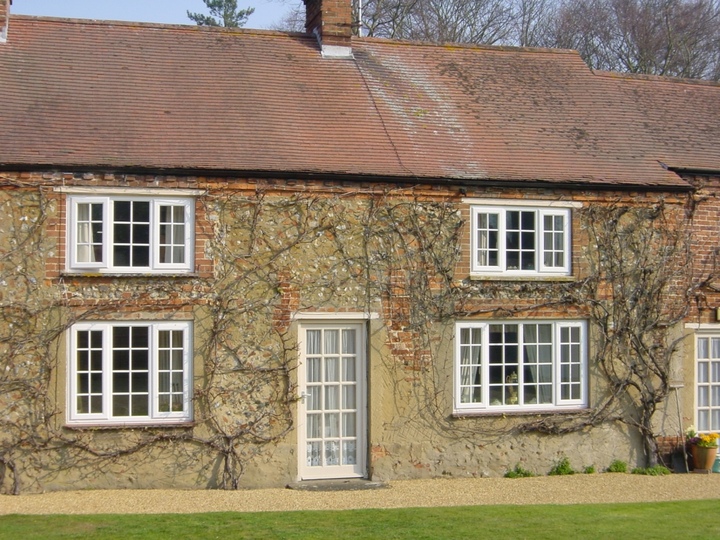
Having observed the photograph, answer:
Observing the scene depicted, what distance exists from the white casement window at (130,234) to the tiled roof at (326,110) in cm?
55

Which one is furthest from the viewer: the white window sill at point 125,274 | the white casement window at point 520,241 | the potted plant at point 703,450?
the potted plant at point 703,450

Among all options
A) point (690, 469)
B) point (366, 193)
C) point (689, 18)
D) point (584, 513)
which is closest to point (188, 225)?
point (366, 193)

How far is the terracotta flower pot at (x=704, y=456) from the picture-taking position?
49.9ft

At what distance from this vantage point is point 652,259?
15.5 m

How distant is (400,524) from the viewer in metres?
10.9

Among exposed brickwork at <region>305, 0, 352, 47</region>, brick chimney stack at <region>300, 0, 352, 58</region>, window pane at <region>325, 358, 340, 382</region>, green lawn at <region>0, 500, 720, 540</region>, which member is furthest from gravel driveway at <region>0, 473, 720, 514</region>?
exposed brickwork at <region>305, 0, 352, 47</region>

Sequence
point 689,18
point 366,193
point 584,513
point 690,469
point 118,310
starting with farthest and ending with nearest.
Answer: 1. point 689,18
2. point 690,469
3. point 366,193
4. point 118,310
5. point 584,513

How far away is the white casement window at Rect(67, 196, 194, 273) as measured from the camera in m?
13.4

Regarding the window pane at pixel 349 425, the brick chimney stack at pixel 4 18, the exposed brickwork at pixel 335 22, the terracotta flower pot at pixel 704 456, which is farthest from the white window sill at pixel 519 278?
the brick chimney stack at pixel 4 18

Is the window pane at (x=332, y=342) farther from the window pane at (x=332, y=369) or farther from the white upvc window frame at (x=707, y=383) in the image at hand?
the white upvc window frame at (x=707, y=383)

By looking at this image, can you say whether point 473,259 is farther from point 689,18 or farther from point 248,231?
point 689,18

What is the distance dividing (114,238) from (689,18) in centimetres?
2727

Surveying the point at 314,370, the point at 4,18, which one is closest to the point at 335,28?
the point at 4,18

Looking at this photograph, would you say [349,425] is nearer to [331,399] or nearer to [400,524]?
[331,399]
